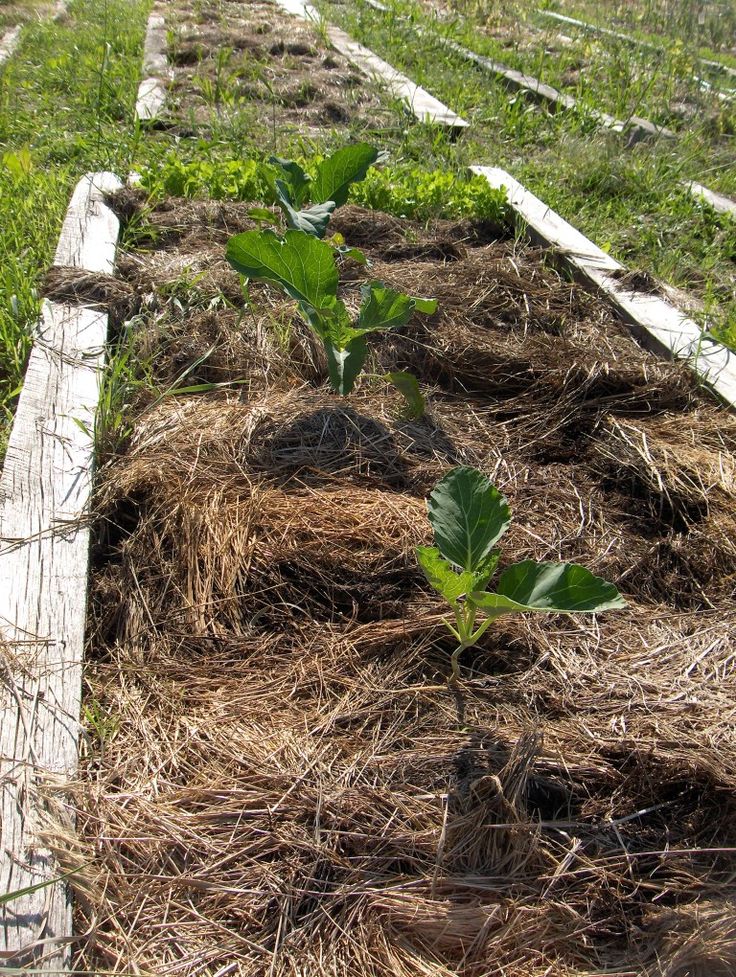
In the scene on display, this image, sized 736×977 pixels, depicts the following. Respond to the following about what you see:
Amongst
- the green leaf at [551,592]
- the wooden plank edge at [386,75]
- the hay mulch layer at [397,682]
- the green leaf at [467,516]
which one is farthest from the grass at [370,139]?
the green leaf at [551,592]

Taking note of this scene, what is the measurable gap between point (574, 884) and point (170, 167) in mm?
3620

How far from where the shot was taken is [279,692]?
190 centimetres

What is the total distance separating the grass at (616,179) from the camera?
3.88 meters

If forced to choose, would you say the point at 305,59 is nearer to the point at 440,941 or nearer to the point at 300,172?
the point at 300,172

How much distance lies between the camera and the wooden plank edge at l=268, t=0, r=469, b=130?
5.26 m

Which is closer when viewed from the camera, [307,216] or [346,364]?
[346,364]

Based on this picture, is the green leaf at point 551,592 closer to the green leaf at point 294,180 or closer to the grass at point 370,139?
the grass at point 370,139

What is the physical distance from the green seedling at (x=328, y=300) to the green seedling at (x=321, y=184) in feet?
1.14

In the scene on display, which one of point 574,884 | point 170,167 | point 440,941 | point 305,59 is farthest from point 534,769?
point 305,59

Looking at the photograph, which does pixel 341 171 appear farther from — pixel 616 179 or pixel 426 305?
pixel 616 179

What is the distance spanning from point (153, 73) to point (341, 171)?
3.67m

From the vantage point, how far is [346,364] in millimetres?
2514

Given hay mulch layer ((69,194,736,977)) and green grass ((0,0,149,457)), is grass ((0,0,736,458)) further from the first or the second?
hay mulch layer ((69,194,736,977))

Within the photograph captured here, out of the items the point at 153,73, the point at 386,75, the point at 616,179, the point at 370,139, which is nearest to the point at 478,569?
the point at 616,179
